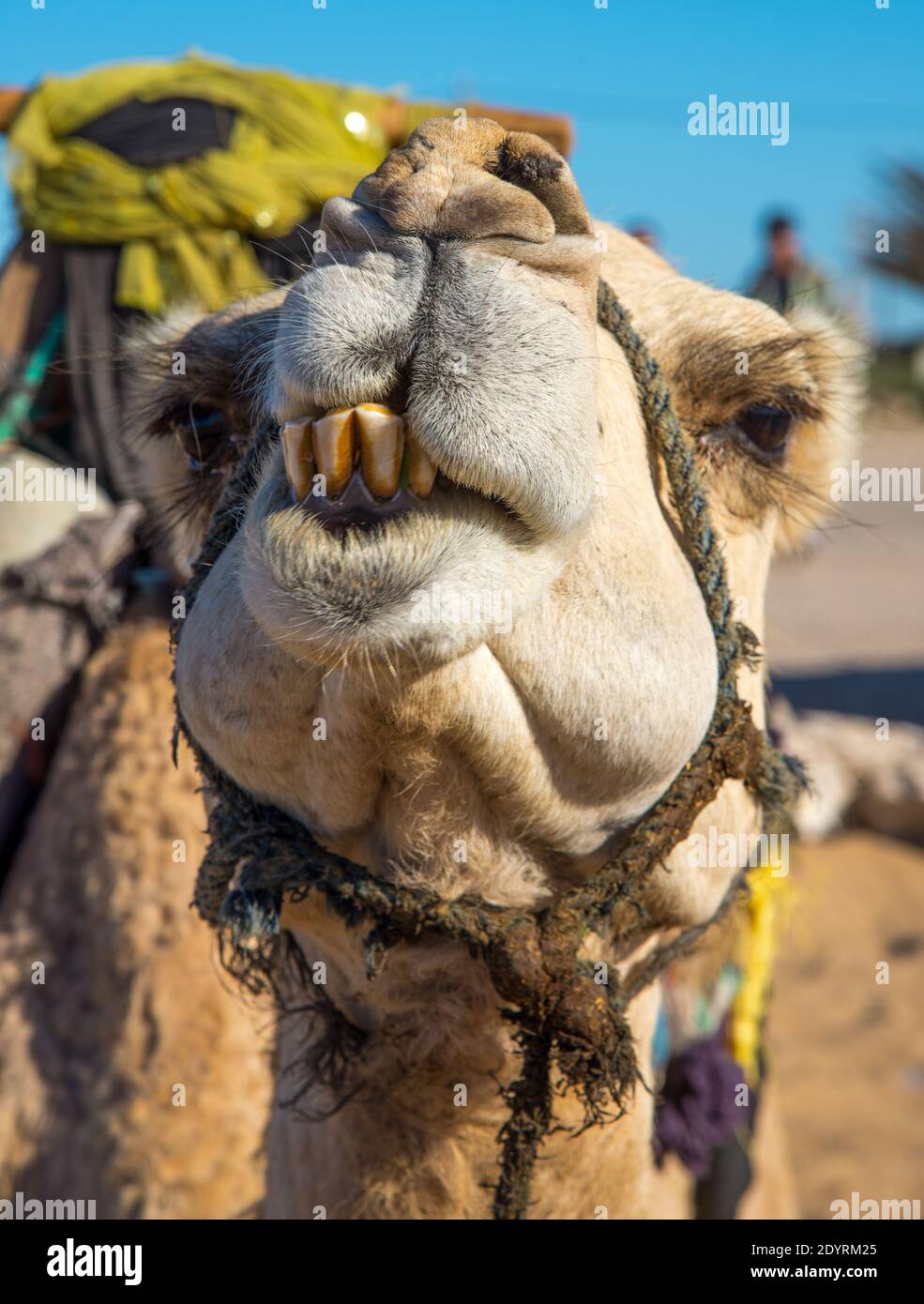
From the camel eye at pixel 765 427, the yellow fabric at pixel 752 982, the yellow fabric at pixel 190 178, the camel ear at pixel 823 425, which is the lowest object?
the yellow fabric at pixel 752 982

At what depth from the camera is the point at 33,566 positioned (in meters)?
3.21

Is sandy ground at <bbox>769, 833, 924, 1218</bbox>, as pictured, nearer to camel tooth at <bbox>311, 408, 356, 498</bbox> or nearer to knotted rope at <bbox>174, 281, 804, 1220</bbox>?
knotted rope at <bbox>174, 281, 804, 1220</bbox>

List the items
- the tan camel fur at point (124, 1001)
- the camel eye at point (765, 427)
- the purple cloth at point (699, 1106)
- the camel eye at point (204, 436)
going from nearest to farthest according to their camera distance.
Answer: the camel eye at point (765, 427) → the camel eye at point (204, 436) → the tan camel fur at point (124, 1001) → the purple cloth at point (699, 1106)

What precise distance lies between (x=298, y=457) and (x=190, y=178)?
2110 millimetres

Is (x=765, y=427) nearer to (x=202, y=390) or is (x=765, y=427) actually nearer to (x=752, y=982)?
(x=202, y=390)

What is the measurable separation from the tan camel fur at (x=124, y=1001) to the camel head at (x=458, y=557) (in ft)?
3.70

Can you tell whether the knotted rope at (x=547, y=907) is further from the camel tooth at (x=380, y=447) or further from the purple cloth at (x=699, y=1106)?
the purple cloth at (x=699, y=1106)

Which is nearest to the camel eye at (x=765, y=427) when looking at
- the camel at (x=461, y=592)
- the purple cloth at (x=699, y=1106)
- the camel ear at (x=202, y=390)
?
the camel at (x=461, y=592)

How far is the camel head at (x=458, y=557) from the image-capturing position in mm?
1427

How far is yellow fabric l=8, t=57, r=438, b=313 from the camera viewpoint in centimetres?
330

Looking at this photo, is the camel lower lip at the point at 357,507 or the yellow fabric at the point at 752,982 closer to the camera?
the camel lower lip at the point at 357,507

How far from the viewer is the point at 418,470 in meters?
1.45

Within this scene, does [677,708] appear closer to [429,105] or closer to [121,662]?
[121,662]

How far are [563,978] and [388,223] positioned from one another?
95 centimetres
